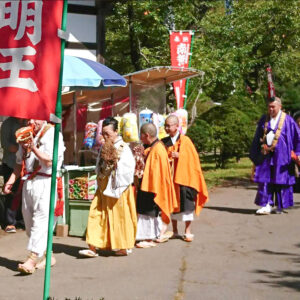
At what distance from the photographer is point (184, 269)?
7.13 metres

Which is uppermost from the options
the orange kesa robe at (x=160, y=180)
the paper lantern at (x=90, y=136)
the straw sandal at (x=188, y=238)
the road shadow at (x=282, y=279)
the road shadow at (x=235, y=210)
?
the paper lantern at (x=90, y=136)

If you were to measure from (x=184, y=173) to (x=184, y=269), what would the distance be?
6.32ft

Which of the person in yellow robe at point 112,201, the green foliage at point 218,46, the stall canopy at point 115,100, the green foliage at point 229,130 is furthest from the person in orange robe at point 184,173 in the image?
the green foliage at point 229,130

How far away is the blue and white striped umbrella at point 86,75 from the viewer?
9.48 metres

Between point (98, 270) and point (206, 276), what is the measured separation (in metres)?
1.21

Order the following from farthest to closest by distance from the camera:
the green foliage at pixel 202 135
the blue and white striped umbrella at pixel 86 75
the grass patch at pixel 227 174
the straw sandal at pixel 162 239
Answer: the green foliage at pixel 202 135, the grass patch at pixel 227 174, the blue and white striped umbrella at pixel 86 75, the straw sandal at pixel 162 239

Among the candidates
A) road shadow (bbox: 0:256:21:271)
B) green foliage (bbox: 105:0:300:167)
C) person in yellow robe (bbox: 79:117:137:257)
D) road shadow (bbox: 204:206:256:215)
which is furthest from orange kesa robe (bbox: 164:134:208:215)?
green foliage (bbox: 105:0:300:167)

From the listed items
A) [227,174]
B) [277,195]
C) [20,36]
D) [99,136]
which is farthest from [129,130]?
[227,174]

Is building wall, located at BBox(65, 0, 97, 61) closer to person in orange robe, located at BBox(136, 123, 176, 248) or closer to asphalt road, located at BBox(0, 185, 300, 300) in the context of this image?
asphalt road, located at BBox(0, 185, 300, 300)

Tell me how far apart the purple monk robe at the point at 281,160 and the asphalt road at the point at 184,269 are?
984 millimetres

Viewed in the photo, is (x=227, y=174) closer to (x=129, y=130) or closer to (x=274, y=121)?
(x=274, y=121)

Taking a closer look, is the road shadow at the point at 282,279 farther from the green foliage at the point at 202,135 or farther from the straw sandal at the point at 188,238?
the green foliage at the point at 202,135

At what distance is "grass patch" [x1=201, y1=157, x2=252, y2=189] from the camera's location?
1684 cm

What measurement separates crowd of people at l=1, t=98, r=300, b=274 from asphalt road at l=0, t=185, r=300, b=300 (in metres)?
0.24
